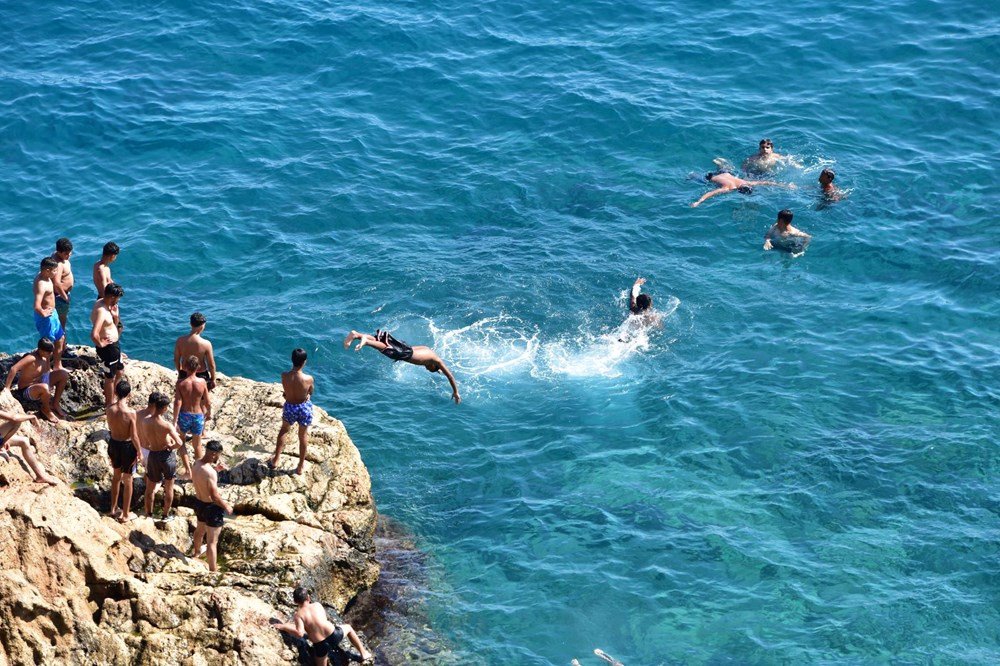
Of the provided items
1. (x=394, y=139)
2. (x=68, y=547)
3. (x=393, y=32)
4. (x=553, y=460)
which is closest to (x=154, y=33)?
(x=393, y=32)

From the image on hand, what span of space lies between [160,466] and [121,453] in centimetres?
59

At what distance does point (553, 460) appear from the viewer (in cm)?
2195

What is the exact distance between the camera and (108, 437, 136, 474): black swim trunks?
1623 centimetres

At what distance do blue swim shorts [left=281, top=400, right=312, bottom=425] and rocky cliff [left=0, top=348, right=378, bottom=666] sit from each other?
100 cm

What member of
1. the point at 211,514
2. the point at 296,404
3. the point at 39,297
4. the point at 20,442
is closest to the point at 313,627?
the point at 211,514

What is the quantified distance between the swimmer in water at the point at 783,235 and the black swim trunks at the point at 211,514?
632 inches

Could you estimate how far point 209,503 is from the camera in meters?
16.5

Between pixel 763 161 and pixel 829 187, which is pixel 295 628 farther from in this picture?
pixel 763 161

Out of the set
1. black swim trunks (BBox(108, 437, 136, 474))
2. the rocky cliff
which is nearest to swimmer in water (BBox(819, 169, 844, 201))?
the rocky cliff

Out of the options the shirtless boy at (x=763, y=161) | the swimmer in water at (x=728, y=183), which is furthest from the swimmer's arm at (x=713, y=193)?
the shirtless boy at (x=763, y=161)

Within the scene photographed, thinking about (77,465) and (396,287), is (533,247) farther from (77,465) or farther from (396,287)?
(77,465)

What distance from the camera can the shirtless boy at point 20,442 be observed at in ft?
51.4

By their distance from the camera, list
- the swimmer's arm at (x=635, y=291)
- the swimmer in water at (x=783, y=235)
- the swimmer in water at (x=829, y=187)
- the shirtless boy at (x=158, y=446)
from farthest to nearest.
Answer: the swimmer in water at (x=829, y=187)
the swimmer in water at (x=783, y=235)
the swimmer's arm at (x=635, y=291)
the shirtless boy at (x=158, y=446)

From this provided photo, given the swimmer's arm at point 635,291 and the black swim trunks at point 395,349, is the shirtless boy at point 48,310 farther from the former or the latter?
the swimmer's arm at point 635,291
